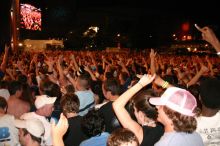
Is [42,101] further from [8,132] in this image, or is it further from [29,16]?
[29,16]

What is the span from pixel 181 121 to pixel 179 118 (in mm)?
31

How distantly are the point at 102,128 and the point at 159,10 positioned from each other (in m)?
69.7

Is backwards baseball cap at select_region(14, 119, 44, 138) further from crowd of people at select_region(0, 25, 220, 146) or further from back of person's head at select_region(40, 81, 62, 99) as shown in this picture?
back of person's head at select_region(40, 81, 62, 99)

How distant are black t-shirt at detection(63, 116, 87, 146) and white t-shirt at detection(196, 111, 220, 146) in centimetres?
148

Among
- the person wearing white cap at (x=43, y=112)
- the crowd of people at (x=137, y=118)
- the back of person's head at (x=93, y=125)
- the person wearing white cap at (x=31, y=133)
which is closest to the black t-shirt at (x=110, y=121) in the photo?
the crowd of people at (x=137, y=118)

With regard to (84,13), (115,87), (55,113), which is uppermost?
(84,13)

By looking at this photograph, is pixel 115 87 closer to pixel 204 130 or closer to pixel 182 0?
pixel 204 130

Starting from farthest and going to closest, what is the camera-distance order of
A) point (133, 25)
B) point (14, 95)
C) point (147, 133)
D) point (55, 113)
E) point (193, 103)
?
point (133, 25), point (14, 95), point (55, 113), point (147, 133), point (193, 103)

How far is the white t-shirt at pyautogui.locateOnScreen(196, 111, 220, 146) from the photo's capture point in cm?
378

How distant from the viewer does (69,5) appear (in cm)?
6750

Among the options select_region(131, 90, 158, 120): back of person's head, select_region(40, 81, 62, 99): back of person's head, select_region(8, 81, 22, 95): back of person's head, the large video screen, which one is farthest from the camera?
the large video screen

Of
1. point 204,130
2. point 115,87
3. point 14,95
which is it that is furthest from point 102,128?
point 14,95

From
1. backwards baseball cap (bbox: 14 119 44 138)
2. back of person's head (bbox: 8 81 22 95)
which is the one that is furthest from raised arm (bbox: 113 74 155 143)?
back of person's head (bbox: 8 81 22 95)

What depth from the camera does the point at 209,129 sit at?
378 cm
